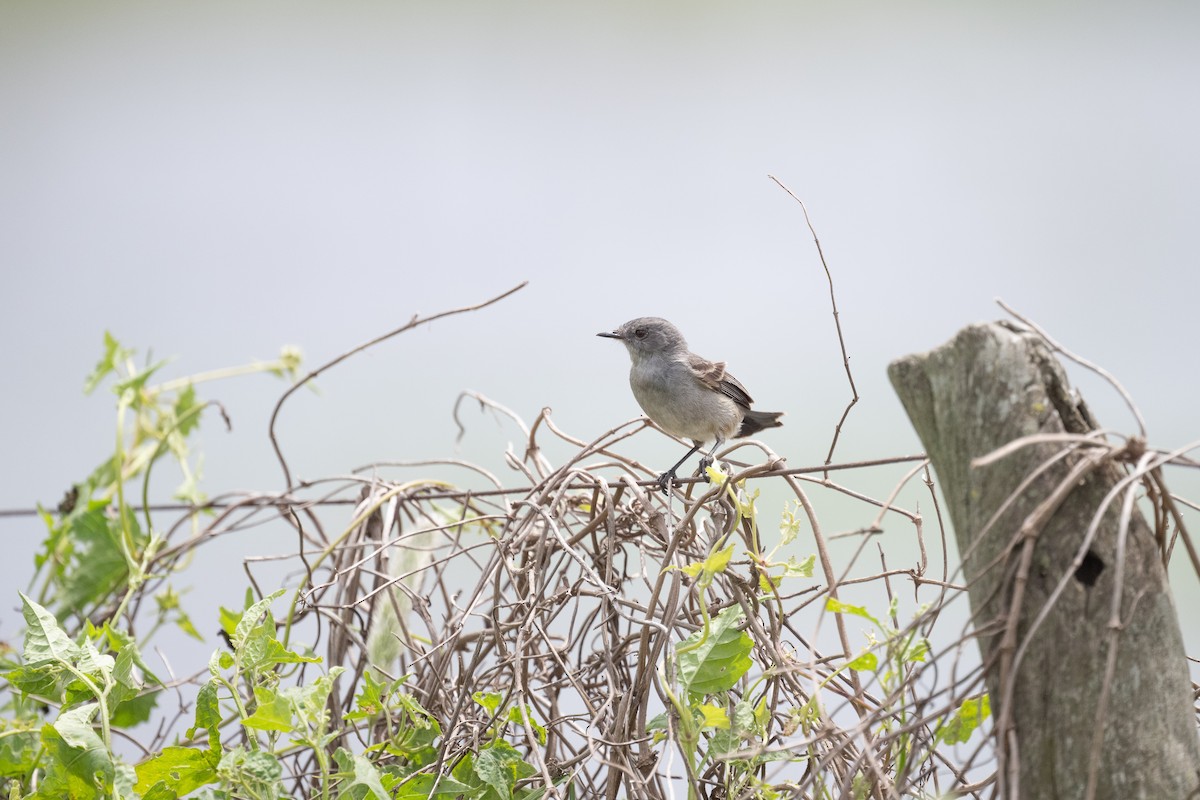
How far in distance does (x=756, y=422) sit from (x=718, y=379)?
0.26m

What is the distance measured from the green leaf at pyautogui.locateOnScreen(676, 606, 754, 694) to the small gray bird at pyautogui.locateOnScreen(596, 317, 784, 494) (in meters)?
1.63

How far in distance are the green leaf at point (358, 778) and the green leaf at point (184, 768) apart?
0.65ft

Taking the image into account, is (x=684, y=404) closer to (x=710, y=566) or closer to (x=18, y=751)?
(x=710, y=566)

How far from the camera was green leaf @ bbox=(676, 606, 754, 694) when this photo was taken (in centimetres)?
124

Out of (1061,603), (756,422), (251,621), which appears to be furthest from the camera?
(756,422)

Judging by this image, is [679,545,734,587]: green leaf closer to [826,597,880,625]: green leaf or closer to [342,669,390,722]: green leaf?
[826,597,880,625]: green leaf

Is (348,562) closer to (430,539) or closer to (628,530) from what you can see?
(430,539)

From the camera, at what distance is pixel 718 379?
2.97 m

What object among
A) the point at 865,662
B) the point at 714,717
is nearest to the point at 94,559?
the point at 714,717

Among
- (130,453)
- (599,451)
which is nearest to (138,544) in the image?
(130,453)

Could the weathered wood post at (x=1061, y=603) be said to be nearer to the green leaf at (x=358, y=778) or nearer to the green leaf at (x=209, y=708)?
the green leaf at (x=358, y=778)

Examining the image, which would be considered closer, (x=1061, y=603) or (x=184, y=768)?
(x=1061, y=603)

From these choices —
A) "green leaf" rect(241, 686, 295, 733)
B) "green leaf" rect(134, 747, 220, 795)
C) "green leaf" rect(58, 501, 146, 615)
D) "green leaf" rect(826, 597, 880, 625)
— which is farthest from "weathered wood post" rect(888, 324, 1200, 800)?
"green leaf" rect(58, 501, 146, 615)

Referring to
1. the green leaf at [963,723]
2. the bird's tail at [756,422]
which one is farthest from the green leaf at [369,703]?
the bird's tail at [756,422]
